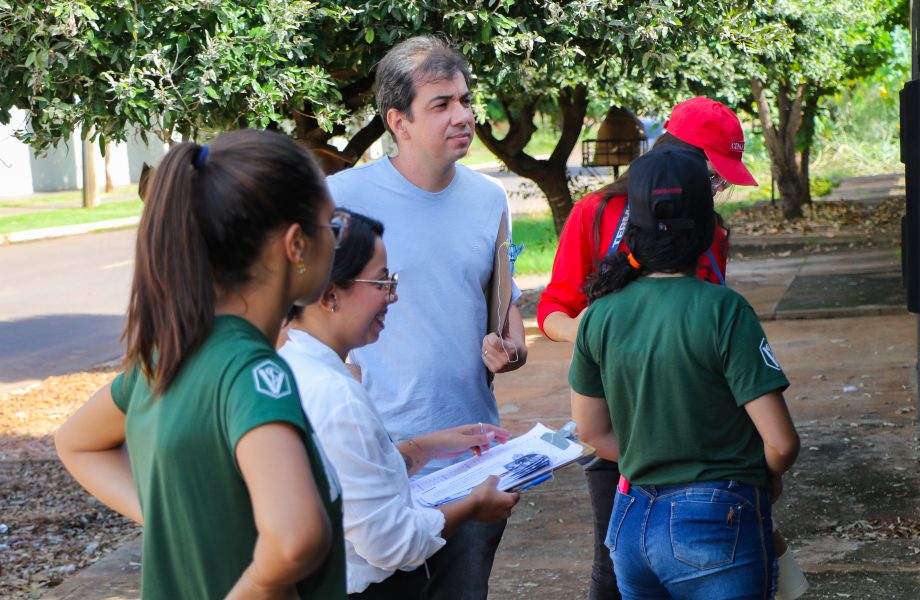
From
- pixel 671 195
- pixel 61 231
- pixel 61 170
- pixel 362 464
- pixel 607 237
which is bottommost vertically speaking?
pixel 61 231

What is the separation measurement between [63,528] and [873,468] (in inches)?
168

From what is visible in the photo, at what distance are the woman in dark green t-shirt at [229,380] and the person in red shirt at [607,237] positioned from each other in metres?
1.54

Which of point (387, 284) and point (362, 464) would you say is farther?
point (387, 284)

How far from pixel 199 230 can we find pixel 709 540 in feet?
4.60

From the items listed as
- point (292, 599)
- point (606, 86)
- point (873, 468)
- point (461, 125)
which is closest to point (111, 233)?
point (606, 86)

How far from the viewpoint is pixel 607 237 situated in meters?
3.34

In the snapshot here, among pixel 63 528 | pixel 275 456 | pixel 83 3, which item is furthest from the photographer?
pixel 63 528

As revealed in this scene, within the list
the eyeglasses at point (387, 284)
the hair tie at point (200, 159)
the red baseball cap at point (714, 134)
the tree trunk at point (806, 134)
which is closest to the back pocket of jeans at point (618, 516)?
the eyeglasses at point (387, 284)

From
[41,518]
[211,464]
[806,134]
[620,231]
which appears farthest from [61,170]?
[211,464]

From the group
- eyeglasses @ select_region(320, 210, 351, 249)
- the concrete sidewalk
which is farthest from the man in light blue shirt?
the concrete sidewalk

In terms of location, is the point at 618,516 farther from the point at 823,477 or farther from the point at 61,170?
the point at 61,170

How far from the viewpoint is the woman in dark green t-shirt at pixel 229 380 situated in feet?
5.11

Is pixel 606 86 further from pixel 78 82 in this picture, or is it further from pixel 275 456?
pixel 275 456

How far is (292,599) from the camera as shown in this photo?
168cm
